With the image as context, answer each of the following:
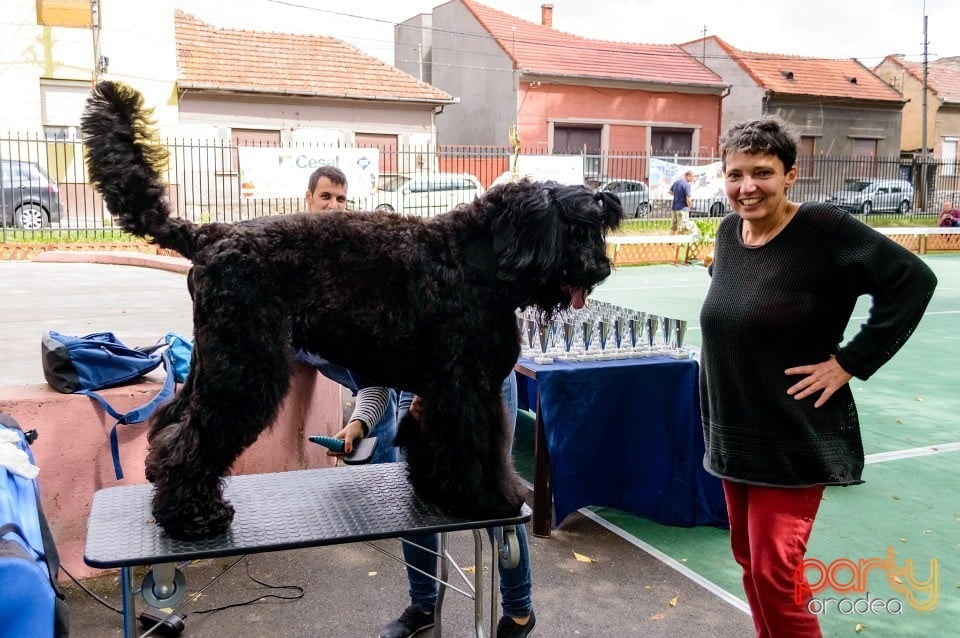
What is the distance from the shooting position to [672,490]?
396cm

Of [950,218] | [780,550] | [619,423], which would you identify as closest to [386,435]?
[619,423]

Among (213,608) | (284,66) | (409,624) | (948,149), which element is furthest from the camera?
(948,149)

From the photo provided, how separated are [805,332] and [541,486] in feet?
6.23

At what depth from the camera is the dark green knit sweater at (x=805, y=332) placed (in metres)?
2.22

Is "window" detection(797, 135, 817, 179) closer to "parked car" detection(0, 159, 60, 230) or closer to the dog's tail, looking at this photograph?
"parked car" detection(0, 159, 60, 230)

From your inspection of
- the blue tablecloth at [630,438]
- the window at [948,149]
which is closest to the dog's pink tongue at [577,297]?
the blue tablecloth at [630,438]

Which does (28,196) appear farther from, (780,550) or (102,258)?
(780,550)

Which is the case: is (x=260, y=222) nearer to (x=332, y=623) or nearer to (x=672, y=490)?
(x=332, y=623)

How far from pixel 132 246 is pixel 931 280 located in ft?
46.1

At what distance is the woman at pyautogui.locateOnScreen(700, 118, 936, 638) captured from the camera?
2.22 meters

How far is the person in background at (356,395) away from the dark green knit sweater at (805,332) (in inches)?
48.2

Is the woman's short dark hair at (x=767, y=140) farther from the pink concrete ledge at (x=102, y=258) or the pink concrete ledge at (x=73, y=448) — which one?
the pink concrete ledge at (x=102, y=258)

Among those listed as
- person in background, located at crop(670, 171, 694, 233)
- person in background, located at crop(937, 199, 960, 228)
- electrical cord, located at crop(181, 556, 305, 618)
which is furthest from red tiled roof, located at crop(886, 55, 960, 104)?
electrical cord, located at crop(181, 556, 305, 618)

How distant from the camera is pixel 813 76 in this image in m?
33.1
